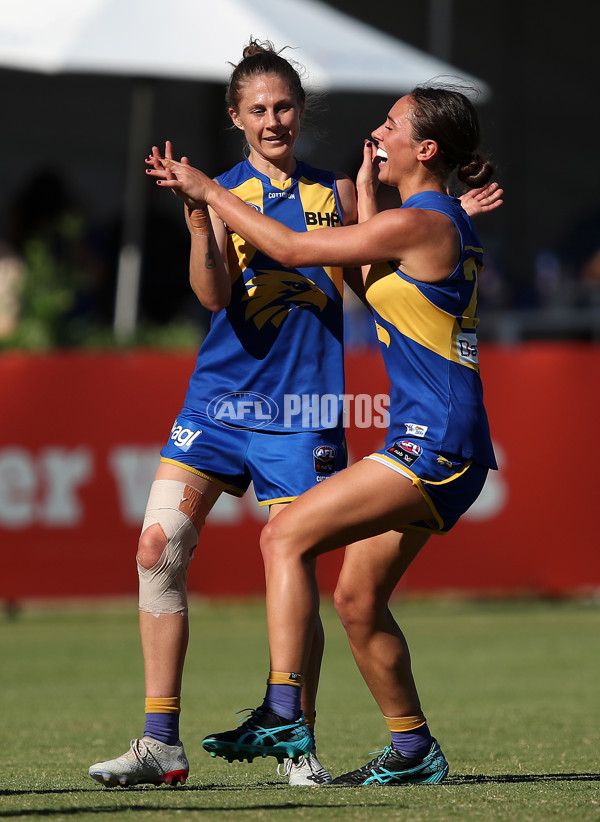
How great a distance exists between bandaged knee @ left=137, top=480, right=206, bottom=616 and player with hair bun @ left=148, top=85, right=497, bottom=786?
1.34 ft

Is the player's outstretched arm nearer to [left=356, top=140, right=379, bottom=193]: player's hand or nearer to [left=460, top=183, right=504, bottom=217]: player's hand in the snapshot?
[left=356, top=140, right=379, bottom=193]: player's hand

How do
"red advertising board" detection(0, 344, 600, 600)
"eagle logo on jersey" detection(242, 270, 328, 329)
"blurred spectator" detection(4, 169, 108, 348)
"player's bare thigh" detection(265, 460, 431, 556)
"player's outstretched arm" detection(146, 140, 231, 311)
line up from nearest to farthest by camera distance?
1. "player's bare thigh" detection(265, 460, 431, 556)
2. "player's outstretched arm" detection(146, 140, 231, 311)
3. "eagle logo on jersey" detection(242, 270, 328, 329)
4. "red advertising board" detection(0, 344, 600, 600)
5. "blurred spectator" detection(4, 169, 108, 348)

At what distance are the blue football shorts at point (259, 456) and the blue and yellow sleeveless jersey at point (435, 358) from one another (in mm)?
406

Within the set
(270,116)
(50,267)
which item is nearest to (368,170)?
(270,116)

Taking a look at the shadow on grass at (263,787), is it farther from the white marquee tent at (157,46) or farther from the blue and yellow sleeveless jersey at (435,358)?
the white marquee tent at (157,46)

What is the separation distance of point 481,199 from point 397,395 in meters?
0.97

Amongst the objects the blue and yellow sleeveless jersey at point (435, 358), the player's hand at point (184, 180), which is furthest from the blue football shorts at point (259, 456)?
the player's hand at point (184, 180)

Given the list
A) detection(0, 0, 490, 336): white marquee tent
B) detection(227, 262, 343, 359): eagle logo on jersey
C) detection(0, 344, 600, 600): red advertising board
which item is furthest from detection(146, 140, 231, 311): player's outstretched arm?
detection(0, 0, 490, 336): white marquee tent

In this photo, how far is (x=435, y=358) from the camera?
4617 millimetres

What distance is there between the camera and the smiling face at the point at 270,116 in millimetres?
5039

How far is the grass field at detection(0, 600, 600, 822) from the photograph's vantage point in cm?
427

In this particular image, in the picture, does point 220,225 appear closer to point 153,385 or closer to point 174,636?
point 174,636

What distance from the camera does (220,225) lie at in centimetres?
505

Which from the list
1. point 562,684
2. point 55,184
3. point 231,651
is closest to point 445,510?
point 562,684
